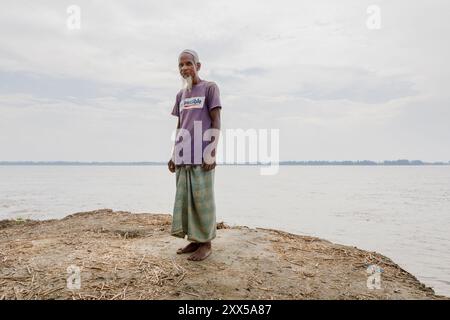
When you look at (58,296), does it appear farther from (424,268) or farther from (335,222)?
(335,222)

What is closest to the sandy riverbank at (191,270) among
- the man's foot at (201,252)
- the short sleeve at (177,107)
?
the man's foot at (201,252)

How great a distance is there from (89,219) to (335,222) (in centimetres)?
1371

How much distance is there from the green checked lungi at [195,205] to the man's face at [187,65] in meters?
1.32

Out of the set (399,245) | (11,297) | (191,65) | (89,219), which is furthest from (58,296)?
(399,245)

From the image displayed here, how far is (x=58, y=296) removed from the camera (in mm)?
3814

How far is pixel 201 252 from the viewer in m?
4.96

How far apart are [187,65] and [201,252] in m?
2.59

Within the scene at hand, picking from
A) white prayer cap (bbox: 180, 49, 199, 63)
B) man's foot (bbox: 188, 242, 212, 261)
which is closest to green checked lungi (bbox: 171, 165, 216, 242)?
man's foot (bbox: 188, 242, 212, 261)

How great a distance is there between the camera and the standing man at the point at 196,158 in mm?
4906

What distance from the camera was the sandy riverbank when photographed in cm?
404

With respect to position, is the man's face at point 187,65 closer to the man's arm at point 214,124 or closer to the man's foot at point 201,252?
the man's arm at point 214,124

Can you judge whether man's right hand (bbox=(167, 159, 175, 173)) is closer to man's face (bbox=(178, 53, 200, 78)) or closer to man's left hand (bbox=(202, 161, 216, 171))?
man's left hand (bbox=(202, 161, 216, 171))

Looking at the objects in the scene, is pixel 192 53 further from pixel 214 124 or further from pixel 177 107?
pixel 214 124

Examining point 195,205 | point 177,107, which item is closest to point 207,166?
point 195,205
